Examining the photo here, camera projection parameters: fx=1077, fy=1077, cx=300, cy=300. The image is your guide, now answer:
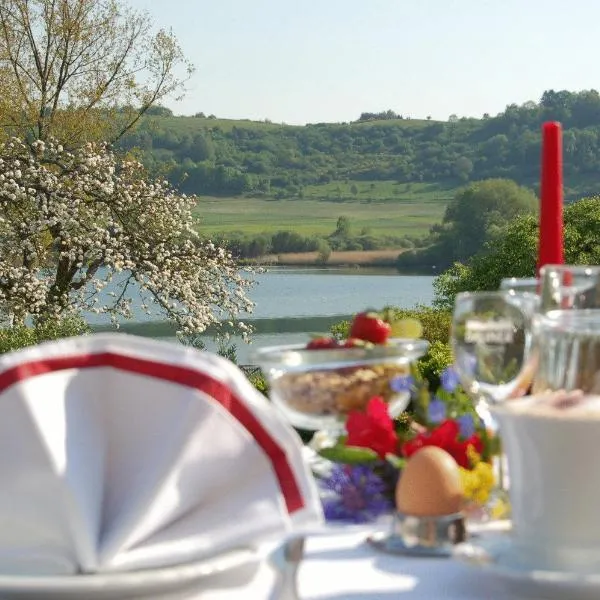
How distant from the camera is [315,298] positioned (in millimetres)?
42125

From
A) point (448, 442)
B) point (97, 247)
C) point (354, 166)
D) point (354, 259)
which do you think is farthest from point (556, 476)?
point (354, 166)

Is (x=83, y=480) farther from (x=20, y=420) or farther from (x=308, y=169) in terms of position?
(x=308, y=169)

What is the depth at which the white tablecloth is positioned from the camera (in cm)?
98

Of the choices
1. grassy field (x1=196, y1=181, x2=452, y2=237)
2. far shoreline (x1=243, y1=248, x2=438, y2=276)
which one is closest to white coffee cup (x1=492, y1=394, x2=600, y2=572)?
far shoreline (x1=243, y1=248, x2=438, y2=276)

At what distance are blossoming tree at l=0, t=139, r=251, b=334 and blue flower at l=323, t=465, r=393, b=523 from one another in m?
13.5

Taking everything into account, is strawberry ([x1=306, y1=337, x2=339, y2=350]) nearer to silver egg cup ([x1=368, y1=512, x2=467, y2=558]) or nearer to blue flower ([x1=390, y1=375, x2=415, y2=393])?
blue flower ([x1=390, y1=375, x2=415, y2=393])

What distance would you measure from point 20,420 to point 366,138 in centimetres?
5476

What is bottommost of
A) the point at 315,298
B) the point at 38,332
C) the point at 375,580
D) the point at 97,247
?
the point at 315,298

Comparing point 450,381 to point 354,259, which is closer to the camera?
point 450,381

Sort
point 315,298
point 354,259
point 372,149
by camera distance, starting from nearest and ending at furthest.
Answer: point 315,298 < point 354,259 < point 372,149

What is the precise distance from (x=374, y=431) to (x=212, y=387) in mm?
306

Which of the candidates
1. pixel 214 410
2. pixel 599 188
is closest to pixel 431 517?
pixel 214 410

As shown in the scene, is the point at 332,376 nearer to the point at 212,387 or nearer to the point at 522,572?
the point at 212,387

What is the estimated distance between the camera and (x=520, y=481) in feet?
3.24
